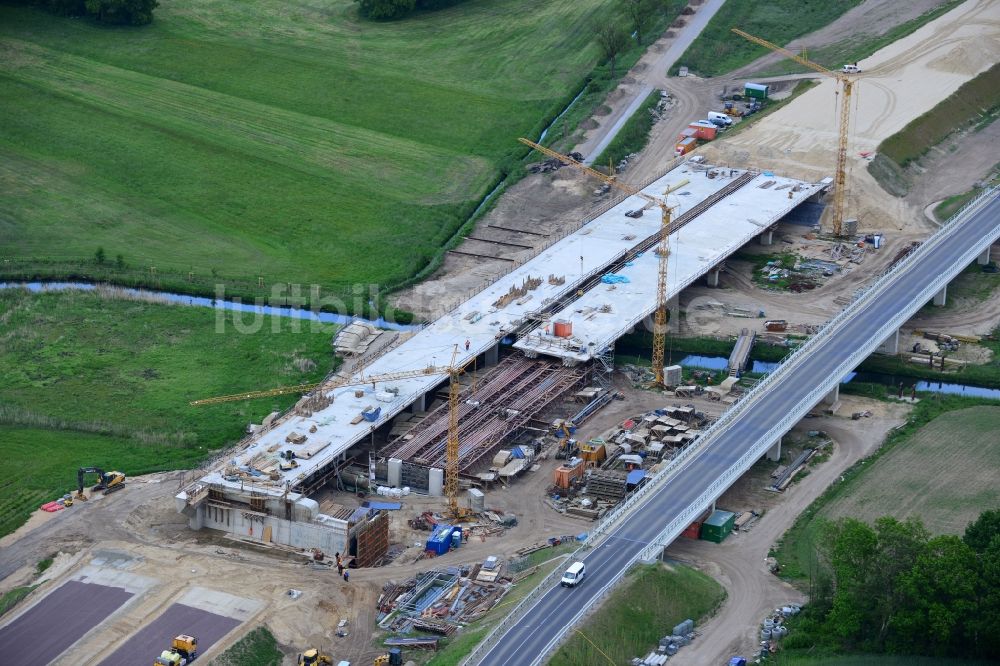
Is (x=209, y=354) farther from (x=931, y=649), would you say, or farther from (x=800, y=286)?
(x=931, y=649)

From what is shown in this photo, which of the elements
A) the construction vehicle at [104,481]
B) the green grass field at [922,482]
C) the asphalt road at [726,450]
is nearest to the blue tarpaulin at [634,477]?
the asphalt road at [726,450]

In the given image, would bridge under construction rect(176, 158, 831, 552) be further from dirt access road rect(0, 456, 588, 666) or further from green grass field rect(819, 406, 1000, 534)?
green grass field rect(819, 406, 1000, 534)

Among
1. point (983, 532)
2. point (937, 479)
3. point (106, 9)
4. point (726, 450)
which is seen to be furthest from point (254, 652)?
point (106, 9)

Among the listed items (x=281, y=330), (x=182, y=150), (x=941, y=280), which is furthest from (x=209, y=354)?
(x=941, y=280)

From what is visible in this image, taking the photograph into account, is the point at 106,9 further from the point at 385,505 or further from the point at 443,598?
the point at 443,598

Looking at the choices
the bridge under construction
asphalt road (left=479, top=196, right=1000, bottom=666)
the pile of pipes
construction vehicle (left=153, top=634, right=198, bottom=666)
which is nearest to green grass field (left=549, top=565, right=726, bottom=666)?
asphalt road (left=479, top=196, right=1000, bottom=666)
